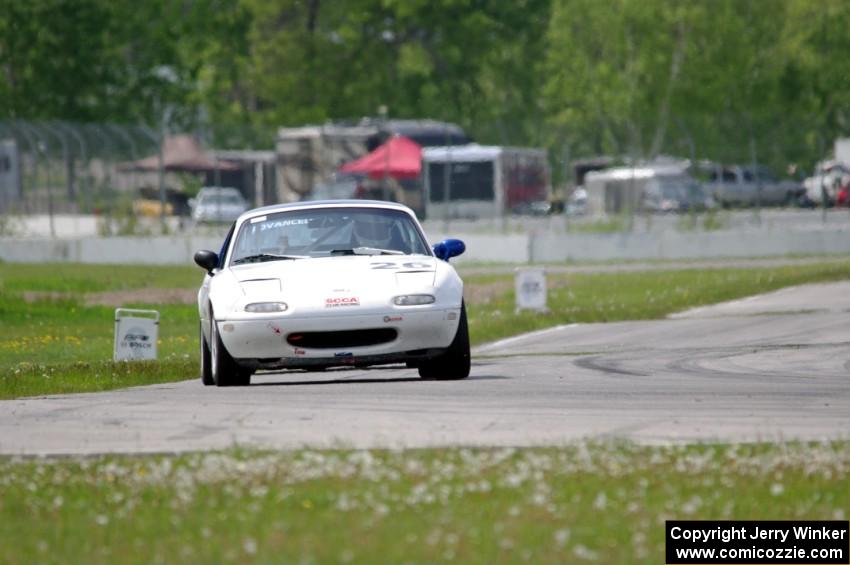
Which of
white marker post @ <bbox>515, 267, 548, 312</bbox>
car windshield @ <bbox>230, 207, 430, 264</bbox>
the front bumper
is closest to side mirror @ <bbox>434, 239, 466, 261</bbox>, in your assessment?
car windshield @ <bbox>230, 207, 430, 264</bbox>

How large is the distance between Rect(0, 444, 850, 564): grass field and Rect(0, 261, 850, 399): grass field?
587 cm

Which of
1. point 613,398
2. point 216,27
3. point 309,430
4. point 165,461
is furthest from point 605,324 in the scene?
point 216,27

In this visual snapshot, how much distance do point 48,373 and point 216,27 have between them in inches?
2706

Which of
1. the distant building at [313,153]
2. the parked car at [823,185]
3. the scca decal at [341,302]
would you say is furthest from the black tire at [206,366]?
the distant building at [313,153]

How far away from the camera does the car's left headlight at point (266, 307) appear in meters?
13.8

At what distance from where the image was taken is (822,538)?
7.05 meters

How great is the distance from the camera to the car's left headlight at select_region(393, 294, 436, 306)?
1371 centimetres

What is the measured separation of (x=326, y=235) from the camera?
1505 cm

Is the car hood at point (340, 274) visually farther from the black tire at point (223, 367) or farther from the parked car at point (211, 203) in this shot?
the parked car at point (211, 203)

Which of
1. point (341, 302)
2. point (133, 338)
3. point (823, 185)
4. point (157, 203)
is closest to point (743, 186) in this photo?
point (823, 185)

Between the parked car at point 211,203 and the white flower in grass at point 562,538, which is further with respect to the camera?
the parked car at point 211,203

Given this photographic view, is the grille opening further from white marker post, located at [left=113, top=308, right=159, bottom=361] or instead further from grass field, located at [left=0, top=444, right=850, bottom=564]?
grass field, located at [left=0, top=444, right=850, bottom=564]

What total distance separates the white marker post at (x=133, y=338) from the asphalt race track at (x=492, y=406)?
5.99 ft

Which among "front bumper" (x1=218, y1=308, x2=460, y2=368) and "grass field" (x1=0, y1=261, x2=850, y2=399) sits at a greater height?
"front bumper" (x1=218, y1=308, x2=460, y2=368)
